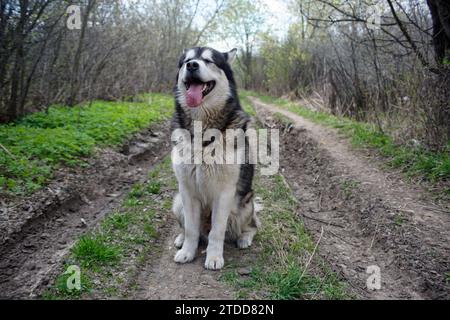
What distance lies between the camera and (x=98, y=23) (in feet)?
31.9

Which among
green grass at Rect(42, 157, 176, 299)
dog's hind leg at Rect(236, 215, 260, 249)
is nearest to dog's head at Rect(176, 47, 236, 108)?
dog's hind leg at Rect(236, 215, 260, 249)

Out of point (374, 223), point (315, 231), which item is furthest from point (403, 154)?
point (315, 231)

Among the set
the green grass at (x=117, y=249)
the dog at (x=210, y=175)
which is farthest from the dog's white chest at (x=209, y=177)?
the green grass at (x=117, y=249)

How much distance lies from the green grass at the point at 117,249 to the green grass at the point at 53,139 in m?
1.12

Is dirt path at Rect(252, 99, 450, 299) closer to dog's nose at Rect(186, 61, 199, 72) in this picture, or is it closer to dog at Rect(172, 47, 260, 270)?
dog at Rect(172, 47, 260, 270)

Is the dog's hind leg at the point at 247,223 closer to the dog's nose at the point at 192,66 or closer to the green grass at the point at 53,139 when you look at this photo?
the dog's nose at the point at 192,66

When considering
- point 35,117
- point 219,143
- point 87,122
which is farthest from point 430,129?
point 35,117

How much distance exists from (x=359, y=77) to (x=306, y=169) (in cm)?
382

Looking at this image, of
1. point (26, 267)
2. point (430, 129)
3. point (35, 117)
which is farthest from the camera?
point (35, 117)

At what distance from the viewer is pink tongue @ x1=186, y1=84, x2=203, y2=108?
3238 mm

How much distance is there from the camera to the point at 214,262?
316 centimetres

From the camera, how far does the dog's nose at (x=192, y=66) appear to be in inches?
125
